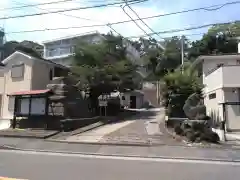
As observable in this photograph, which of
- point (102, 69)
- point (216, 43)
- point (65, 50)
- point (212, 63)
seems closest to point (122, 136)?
point (102, 69)

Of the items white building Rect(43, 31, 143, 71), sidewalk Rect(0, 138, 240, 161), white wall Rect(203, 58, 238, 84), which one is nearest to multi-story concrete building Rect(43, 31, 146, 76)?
white building Rect(43, 31, 143, 71)

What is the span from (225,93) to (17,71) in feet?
64.0

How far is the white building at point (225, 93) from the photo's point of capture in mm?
19500

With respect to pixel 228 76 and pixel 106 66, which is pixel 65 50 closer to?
pixel 106 66

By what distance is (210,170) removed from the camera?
9.60m

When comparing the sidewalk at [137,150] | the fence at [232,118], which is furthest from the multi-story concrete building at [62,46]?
the sidewalk at [137,150]

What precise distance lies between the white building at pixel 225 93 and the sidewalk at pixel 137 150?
4.60 m

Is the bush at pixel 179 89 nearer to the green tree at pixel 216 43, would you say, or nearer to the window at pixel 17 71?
the window at pixel 17 71

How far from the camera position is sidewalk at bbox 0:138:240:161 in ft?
43.2

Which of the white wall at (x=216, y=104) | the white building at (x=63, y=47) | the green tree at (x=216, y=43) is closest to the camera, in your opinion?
the white wall at (x=216, y=104)

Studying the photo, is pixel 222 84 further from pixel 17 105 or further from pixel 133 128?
pixel 17 105

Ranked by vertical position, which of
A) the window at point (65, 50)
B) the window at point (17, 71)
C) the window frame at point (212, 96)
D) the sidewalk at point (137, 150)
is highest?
the window at point (65, 50)

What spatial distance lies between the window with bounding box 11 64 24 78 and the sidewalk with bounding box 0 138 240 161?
1237cm

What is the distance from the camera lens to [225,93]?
20.2 m
